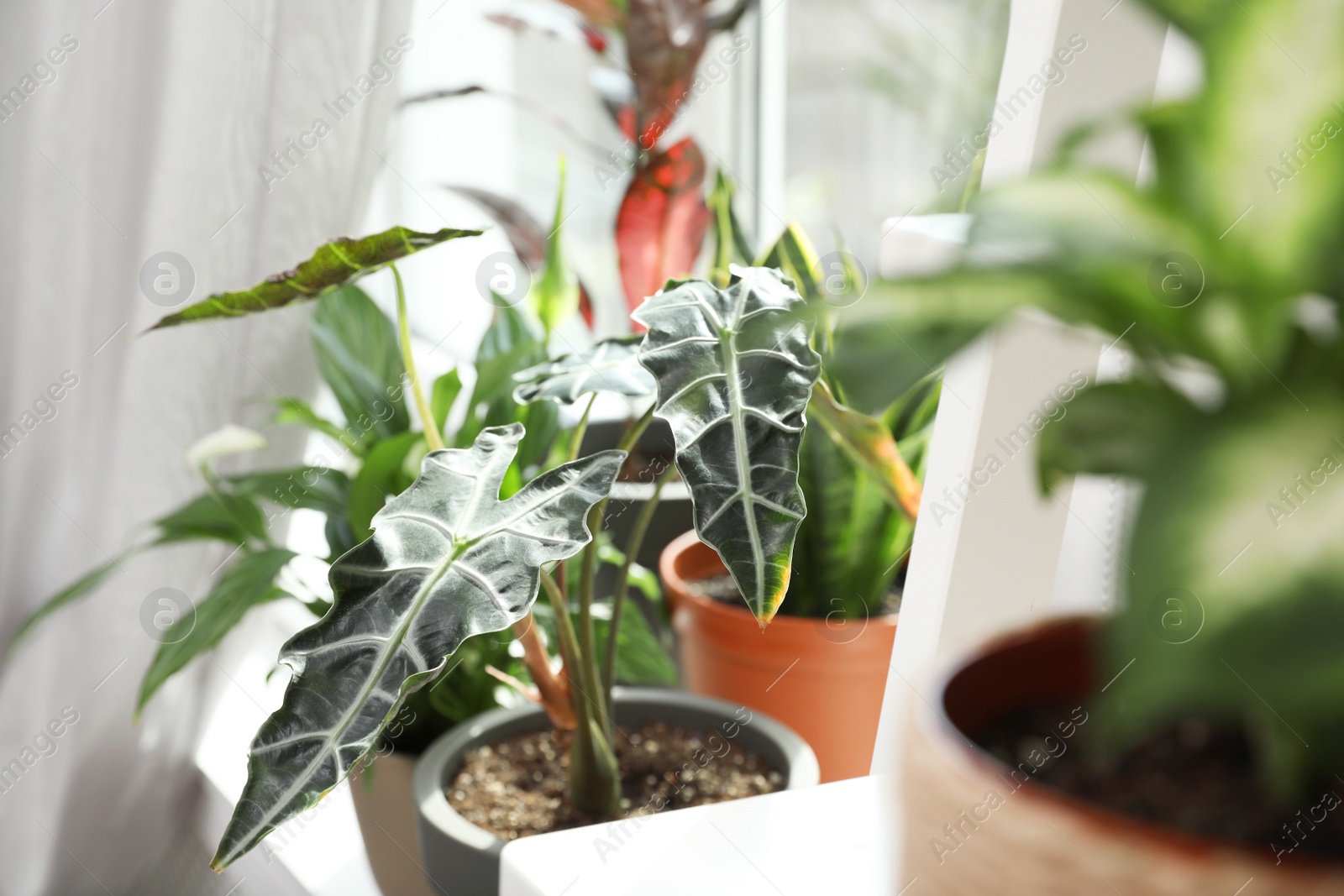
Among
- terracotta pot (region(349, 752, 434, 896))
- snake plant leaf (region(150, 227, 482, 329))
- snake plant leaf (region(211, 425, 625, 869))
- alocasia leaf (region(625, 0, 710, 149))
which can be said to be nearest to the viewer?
snake plant leaf (region(211, 425, 625, 869))

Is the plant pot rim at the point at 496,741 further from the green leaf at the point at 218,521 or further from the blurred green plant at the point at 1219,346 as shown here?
the blurred green plant at the point at 1219,346

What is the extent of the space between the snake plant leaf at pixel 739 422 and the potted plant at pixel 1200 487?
210 mm

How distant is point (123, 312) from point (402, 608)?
34.9 inches

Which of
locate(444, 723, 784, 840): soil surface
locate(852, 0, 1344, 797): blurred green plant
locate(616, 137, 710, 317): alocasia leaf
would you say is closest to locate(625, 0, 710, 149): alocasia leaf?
locate(616, 137, 710, 317): alocasia leaf

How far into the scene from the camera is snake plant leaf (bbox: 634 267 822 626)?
47 centimetres

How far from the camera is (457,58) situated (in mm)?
1756

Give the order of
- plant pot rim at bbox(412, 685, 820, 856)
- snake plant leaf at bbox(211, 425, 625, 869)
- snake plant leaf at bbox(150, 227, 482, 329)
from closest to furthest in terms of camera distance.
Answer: snake plant leaf at bbox(211, 425, 625, 869) → snake plant leaf at bbox(150, 227, 482, 329) → plant pot rim at bbox(412, 685, 820, 856)

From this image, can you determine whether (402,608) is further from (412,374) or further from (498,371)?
(498,371)

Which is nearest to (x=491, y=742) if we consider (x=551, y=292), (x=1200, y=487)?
(x=551, y=292)

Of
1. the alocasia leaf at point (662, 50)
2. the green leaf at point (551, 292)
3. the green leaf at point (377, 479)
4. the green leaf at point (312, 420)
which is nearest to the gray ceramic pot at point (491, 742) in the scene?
the green leaf at point (377, 479)

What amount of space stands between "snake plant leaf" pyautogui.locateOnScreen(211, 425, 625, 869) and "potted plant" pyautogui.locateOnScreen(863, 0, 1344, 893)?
27 centimetres

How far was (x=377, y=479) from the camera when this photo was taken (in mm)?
957

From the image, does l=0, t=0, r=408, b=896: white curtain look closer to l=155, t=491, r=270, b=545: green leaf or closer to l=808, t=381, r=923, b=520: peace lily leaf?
l=155, t=491, r=270, b=545: green leaf

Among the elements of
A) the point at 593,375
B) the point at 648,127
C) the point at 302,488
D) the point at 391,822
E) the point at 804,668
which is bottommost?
the point at 391,822
